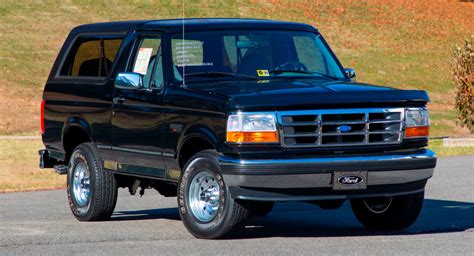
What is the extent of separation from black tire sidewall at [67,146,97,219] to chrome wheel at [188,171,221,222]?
2070mm

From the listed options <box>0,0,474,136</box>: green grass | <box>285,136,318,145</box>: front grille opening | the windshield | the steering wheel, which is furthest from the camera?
<box>0,0,474,136</box>: green grass

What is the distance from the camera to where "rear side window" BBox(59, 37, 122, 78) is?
41.8 feet

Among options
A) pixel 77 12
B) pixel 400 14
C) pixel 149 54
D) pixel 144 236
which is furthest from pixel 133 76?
pixel 400 14

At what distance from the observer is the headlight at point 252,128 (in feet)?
33.1

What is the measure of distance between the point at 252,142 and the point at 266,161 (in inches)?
8.1

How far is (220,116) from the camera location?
10.2 meters

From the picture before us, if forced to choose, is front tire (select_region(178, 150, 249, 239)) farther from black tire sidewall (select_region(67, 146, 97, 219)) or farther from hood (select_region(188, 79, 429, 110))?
black tire sidewall (select_region(67, 146, 97, 219))

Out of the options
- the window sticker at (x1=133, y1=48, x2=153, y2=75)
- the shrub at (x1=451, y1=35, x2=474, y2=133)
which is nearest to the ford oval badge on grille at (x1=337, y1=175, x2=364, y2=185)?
the window sticker at (x1=133, y1=48, x2=153, y2=75)

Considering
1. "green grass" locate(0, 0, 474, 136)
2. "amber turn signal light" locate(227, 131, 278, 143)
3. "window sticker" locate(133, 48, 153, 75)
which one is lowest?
"green grass" locate(0, 0, 474, 136)

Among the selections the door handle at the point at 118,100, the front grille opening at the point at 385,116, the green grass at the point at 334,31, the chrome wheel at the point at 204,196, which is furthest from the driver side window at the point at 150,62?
the green grass at the point at 334,31

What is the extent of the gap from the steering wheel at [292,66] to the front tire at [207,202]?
1.53 m

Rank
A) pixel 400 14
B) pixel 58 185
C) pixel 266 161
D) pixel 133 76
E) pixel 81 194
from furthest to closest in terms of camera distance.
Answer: pixel 400 14
pixel 58 185
pixel 81 194
pixel 133 76
pixel 266 161

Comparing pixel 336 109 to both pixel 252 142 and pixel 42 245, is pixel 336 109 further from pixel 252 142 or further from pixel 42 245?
pixel 42 245

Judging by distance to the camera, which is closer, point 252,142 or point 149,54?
point 252,142
